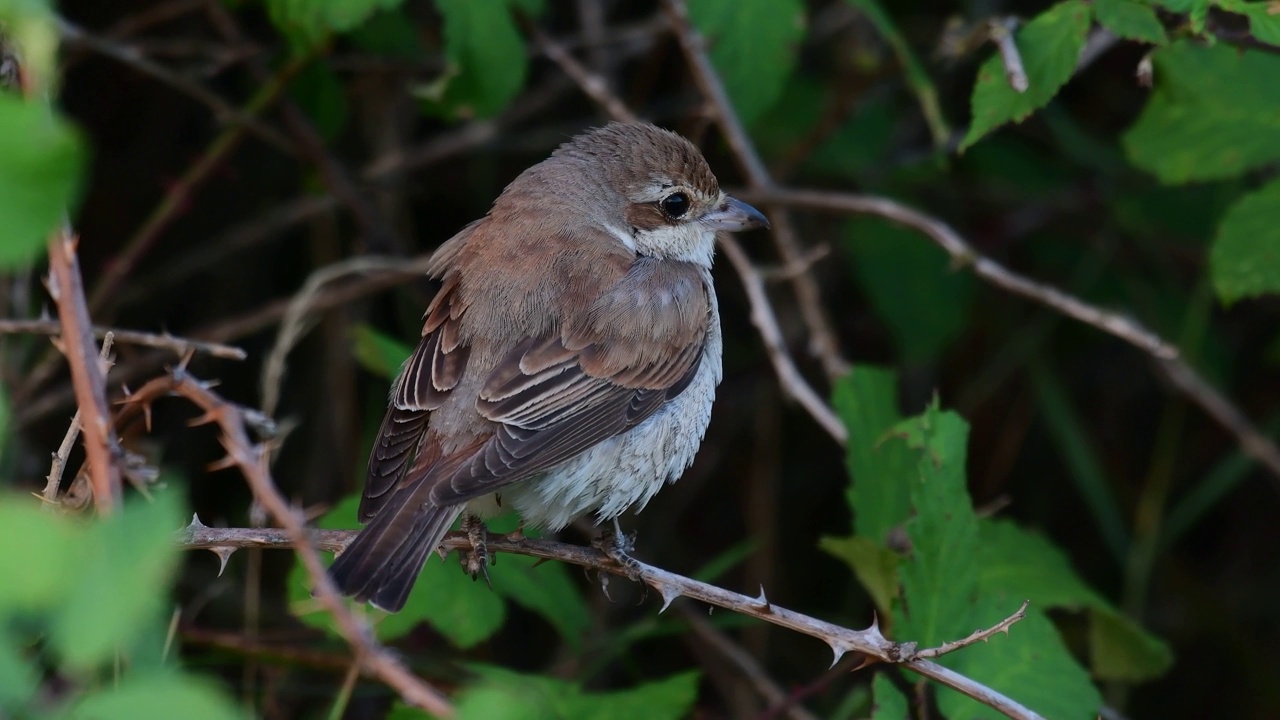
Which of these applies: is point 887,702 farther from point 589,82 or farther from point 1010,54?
point 589,82

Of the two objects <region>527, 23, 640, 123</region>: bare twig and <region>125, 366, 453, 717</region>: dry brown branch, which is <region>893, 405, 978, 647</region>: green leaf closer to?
<region>125, 366, 453, 717</region>: dry brown branch

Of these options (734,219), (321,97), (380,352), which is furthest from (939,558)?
(321,97)

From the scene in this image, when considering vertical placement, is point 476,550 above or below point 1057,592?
above

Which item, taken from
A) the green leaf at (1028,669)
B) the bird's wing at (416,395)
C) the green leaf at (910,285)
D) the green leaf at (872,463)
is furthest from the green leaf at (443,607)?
the green leaf at (910,285)

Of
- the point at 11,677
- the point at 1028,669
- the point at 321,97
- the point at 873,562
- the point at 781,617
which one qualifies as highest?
the point at 321,97

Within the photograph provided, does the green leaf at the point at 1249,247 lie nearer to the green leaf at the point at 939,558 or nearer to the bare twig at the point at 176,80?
the green leaf at the point at 939,558

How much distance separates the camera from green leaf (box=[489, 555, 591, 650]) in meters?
3.56

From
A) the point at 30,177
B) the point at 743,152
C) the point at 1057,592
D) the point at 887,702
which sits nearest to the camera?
the point at 30,177

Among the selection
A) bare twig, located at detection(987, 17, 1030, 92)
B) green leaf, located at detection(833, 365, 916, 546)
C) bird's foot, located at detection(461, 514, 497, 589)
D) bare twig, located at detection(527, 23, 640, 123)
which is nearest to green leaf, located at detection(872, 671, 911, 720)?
green leaf, located at detection(833, 365, 916, 546)

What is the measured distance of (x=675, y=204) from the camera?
4.03 m

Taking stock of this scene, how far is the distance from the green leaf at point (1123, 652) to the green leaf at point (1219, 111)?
136cm

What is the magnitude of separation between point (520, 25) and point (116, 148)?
1.98 m

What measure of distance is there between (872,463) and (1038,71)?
3.66ft

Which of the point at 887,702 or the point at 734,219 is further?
the point at 734,219
